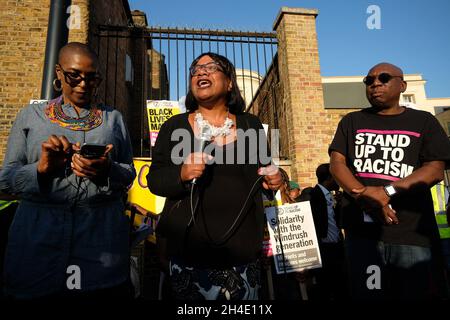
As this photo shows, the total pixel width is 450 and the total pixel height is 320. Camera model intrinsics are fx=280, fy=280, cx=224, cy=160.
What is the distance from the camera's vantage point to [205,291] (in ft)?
4.68

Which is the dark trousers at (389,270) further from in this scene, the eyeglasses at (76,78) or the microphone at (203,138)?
the eyeglasses at (76,78)

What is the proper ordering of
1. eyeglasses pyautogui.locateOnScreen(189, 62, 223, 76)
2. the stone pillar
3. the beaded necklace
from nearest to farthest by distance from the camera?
1. the beaded necklace
2. eyeglasses pyautogui.locateOnScreen(189, 62, 223, 76)
3. the stone pillar

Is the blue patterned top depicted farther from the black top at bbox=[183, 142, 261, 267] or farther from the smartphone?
the black top at bbox=[183, 142, 261, 267]

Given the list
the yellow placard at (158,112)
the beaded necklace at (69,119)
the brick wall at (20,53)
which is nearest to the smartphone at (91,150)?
the beaded necklace at (69,119)

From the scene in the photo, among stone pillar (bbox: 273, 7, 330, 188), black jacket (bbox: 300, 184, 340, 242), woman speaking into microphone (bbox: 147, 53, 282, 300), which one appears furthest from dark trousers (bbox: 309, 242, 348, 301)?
woman speaking into microphone (bbox: 147, 53, 282, 300)

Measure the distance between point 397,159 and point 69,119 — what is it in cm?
226

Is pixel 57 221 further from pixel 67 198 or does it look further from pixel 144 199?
pixel 144 199

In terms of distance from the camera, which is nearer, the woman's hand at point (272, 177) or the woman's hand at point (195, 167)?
the woman's hand at point (195, 167)

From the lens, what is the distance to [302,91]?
277 inches

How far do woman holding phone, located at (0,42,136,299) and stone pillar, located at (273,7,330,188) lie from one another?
17.7 feet

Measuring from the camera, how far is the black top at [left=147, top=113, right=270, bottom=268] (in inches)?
57.6

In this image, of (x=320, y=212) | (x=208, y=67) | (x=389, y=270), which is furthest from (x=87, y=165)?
(x=320, y=212)

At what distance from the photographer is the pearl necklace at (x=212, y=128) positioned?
1677 millimetres
